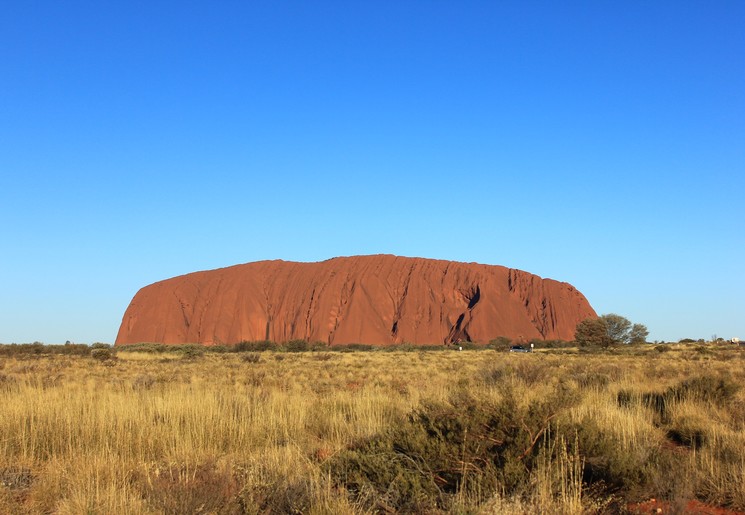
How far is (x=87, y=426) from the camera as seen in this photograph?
7512 mm

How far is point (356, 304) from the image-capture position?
81.8m

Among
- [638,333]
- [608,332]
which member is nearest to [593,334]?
[608,332]

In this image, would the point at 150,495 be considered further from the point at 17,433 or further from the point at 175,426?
the point at 17,433

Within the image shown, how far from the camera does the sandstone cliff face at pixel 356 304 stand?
264 feet

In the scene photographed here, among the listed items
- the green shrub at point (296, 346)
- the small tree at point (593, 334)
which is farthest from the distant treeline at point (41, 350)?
the small tree at point (593, 334)

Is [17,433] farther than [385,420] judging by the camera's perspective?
No

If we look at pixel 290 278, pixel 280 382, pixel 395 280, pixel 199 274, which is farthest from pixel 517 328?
pixel 280 382

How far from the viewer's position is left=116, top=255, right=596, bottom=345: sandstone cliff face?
80.5 m

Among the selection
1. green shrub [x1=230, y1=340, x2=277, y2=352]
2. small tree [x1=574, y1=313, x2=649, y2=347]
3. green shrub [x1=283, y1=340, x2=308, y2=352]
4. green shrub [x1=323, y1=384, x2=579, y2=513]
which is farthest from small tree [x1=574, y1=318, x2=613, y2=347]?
green shrub [x1=323, y1=384, x2=579, y2=513]

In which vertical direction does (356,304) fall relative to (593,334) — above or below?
above

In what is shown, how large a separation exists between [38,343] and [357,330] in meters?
41.2

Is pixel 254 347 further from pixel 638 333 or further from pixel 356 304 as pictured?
pixel 638 333

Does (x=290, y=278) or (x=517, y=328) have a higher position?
(x=290, y=278)

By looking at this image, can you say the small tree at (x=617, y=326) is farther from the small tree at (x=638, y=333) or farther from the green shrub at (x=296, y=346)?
the green shrub at (x=296, y=346)
